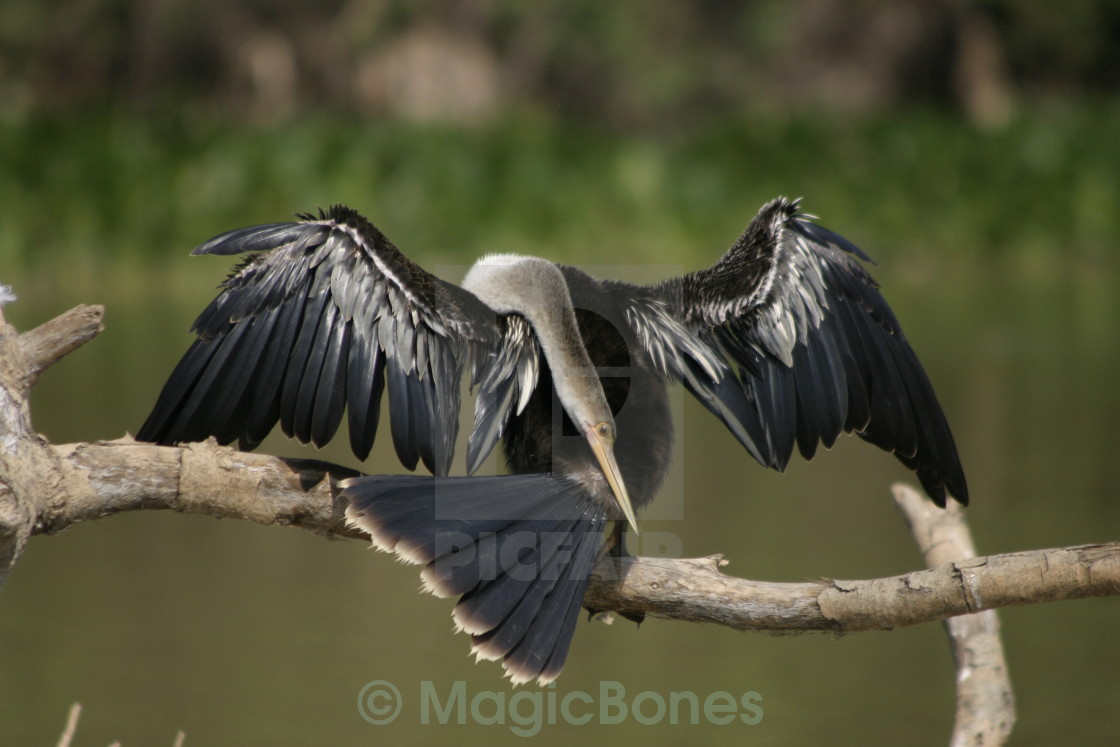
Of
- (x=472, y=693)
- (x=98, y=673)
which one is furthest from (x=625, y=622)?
(x=98, y=673)

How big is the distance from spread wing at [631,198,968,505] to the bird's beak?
0.29 metres

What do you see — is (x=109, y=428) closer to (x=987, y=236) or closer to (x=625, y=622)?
(x=625, y=622)

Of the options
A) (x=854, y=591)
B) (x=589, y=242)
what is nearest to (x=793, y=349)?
(x=854, y=591)

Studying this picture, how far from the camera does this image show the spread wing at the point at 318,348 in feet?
9.11

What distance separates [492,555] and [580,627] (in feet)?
9.55

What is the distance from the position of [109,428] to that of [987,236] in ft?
23.9

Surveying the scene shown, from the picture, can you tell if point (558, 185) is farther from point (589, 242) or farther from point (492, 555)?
point (492, 555)

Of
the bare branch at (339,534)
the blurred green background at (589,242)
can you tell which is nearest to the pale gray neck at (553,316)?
the bare branch at (339,534)

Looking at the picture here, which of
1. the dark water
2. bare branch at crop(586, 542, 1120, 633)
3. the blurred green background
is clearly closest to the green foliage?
the blurred green background

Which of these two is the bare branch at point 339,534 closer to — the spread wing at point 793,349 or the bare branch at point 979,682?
the spread wing at point 793,349

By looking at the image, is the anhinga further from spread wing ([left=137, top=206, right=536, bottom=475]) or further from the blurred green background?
the blurred green background

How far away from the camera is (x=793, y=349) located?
3.05 meters

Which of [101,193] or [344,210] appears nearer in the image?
[344,210]

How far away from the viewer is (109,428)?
6746mm
